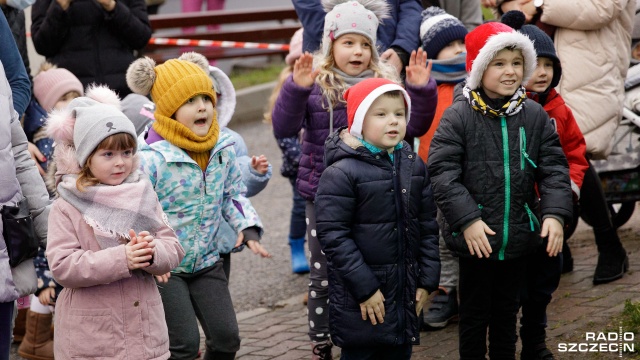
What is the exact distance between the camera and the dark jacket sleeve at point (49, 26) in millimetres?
7637

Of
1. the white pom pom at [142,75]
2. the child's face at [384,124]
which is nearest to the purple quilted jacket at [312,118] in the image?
the child's face at [384,124]

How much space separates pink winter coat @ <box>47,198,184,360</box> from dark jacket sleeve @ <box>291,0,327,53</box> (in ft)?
8.53

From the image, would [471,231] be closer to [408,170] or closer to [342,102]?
[408,170]

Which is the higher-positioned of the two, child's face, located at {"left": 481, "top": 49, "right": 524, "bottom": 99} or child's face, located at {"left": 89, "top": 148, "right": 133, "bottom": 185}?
→ child's face, located at {"left": 481, "top": 49, "right": 524, "bottom": 99}

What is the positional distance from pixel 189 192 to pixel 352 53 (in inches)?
54.7

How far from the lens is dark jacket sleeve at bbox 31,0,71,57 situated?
764 centimetres

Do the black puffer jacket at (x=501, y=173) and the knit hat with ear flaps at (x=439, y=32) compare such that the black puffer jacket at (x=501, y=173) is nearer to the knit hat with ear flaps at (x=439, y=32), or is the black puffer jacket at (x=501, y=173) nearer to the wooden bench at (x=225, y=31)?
the knit hat with ear flaps at (x=439, y=32)

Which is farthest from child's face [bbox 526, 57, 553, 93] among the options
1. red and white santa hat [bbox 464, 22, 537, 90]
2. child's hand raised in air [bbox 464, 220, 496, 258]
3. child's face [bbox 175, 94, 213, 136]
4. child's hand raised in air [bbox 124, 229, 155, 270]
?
child's hand raised in air [bbox 124, 229, 155, 270]

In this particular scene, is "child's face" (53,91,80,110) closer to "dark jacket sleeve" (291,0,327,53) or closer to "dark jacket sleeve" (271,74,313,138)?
"dark jacket sleeve" (291,0,327,53)

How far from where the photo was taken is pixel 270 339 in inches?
270

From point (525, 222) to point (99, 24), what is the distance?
3839 millimetres

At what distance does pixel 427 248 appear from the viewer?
5.21 metres

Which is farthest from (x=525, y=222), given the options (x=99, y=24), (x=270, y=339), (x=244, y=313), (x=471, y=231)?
(x=99, y=24)

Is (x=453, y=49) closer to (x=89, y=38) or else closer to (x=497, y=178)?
(x=497, y=178)
